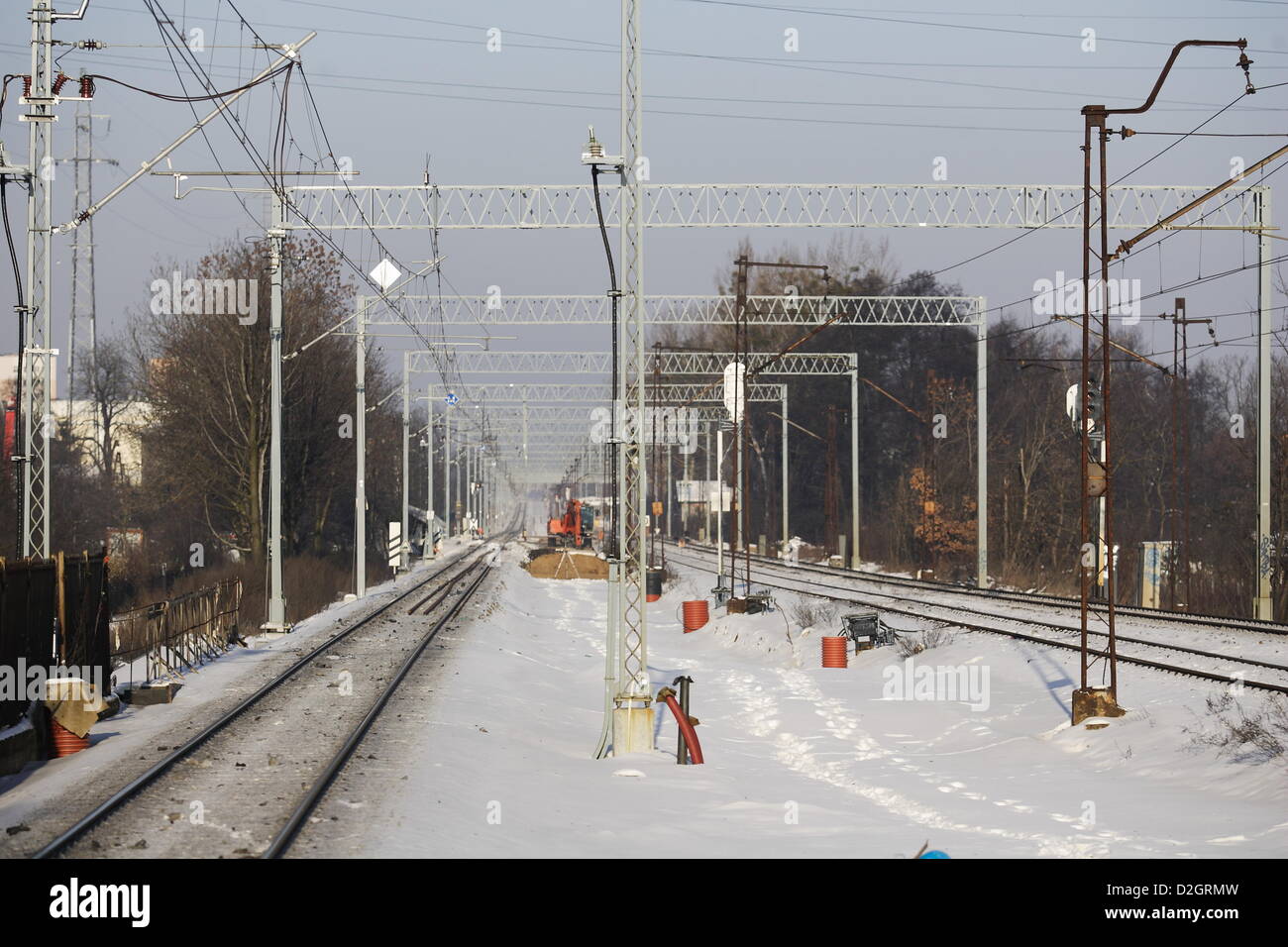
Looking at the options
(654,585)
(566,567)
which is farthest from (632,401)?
(566,567)

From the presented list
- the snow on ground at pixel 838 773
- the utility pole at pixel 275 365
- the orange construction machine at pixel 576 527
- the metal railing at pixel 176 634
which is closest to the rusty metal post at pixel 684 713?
the snow on ground at pixel 838 773

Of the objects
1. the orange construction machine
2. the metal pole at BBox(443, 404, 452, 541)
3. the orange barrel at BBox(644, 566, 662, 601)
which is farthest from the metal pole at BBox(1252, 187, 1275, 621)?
the orange construction machine

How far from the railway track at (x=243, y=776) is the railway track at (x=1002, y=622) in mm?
11562

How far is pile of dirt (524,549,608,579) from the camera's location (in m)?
64.2

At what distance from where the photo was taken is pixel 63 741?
16.6 m

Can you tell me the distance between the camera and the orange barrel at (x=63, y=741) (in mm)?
16547

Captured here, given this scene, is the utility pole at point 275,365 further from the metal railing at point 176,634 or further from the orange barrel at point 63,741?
the orange barrel at point 63,741

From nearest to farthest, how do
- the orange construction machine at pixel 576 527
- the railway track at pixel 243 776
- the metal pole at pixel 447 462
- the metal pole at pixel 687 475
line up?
the railway track at pixel 243 776, the metal pole at pixel 447 462, the orange construction machine at pixel 576 527, the metal pole at pixel 687 475

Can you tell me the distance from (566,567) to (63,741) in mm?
48095

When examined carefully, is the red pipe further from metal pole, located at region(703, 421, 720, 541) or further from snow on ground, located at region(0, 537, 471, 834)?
metal pole, located at region(703, 421, 720, 541)

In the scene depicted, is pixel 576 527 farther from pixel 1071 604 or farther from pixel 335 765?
pixel 335 765

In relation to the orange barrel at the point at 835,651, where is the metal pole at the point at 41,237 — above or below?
above

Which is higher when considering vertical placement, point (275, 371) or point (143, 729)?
point (275, 371)

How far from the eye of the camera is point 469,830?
480 inches
